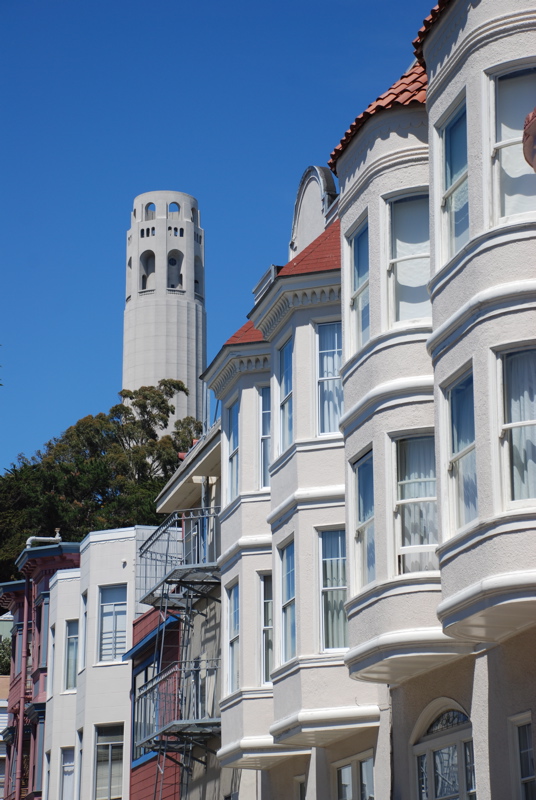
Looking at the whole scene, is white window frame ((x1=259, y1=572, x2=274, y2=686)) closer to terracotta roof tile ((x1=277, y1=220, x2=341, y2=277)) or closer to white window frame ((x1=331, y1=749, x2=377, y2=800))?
white window frame ((x1=331, y1=749, x2=377, y2=800))

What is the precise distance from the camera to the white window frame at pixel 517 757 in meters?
16.4

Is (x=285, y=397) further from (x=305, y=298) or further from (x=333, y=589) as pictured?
(x=333, y=589)

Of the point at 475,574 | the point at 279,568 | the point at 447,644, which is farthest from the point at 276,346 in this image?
the point at 475,574

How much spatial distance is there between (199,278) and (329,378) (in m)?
152

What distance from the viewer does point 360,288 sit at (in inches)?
808

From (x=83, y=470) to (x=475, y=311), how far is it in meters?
66.7

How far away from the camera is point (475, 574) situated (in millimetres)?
15141

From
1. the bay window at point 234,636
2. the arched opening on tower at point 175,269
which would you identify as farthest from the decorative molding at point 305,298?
the arched opening on tower at point 175,269

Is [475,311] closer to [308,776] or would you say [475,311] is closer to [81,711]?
[308,776]

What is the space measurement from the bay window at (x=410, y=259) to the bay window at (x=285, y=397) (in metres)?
5.21

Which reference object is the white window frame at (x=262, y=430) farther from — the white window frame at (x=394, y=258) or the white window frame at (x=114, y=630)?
the white window frame at (x=114, y=630)

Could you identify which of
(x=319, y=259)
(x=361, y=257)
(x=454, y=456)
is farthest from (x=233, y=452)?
(x=454, y=456)

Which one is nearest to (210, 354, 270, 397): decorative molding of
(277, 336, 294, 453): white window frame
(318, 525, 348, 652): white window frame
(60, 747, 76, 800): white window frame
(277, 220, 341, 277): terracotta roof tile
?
(277, 336, 294, 453): white window frame

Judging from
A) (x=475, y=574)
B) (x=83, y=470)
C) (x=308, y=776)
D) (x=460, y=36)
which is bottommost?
(x=308, y=776)
